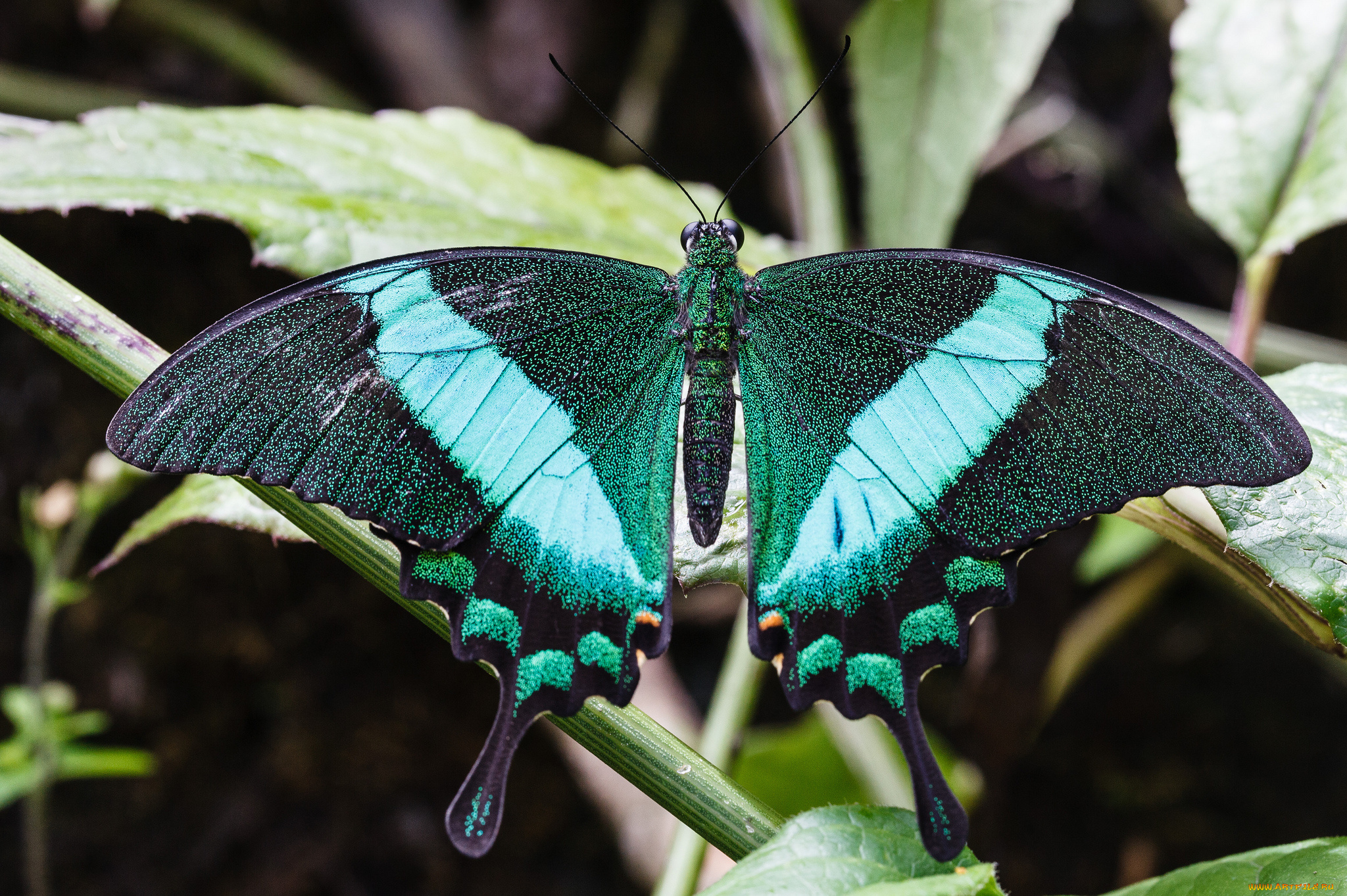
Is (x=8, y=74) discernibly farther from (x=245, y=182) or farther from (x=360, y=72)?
(x=245, y=182)

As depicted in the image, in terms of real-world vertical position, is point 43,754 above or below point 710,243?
below

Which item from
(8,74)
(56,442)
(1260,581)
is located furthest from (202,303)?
(1260,581)

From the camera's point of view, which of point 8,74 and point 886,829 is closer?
point 886,829

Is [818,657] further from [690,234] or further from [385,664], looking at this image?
[385,664]

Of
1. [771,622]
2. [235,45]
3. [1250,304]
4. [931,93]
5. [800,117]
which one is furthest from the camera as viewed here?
[235,45]

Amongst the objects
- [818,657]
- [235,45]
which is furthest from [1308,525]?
[235,45]

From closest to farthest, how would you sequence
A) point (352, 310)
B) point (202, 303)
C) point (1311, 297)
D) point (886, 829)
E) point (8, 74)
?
point (886, 829)
point (352, 310)
point (8, 74)
point (202, 303)
point (1311, 297)

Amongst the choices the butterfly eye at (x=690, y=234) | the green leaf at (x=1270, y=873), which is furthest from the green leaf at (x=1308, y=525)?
the butterfly eye at (x=690, y=234)
